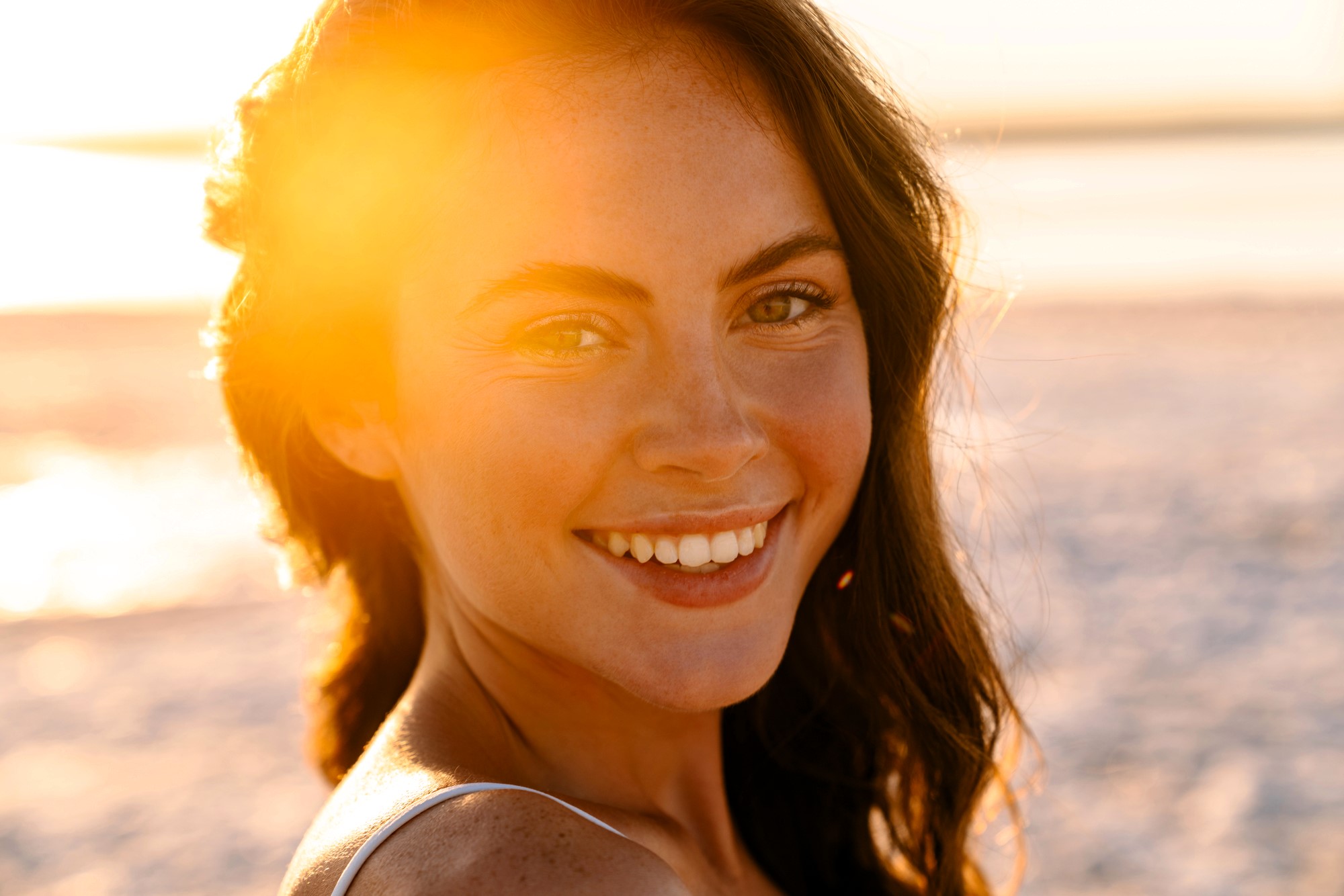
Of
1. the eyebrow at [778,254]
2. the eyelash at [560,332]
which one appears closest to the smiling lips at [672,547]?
the eyelash at [560,332]

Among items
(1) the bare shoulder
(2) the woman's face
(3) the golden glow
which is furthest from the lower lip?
(3) the golden glow

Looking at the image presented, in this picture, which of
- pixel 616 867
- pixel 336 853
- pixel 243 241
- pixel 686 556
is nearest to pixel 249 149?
pixel 243 241

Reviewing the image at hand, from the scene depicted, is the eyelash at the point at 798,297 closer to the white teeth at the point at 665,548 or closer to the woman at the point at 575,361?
the woman at the point at 575,361

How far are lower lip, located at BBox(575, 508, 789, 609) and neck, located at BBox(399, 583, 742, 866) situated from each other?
0.29 metres

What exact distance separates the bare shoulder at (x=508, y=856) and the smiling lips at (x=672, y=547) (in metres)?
0.41

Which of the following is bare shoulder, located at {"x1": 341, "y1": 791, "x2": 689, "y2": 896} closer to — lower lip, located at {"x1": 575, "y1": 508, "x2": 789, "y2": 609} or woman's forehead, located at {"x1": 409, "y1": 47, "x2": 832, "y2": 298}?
lower lip, located at {"x1": 575, "y1": 508, "x2": 789, "y2": 609}

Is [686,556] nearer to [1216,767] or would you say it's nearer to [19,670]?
[1216,767]

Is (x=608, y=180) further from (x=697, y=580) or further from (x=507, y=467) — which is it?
(x=697, y=580)

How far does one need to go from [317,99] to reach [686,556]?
0.91 meters

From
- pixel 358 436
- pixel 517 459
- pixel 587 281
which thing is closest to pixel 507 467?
pixel 517 459

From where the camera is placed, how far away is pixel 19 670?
5816 mm

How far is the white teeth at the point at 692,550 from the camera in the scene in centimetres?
181

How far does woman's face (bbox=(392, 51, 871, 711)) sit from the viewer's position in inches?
68.9

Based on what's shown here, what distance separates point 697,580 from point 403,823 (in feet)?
1.76
